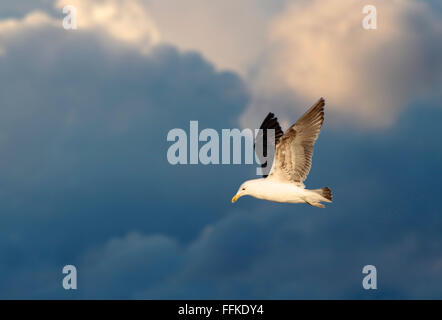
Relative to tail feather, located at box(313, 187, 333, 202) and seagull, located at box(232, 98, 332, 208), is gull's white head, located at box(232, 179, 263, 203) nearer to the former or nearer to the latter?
seagull, located at box(232, 98, 332, 208)

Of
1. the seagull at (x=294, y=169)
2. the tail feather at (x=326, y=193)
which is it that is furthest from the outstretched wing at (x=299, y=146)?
the tail feather at (x=326, y=193)

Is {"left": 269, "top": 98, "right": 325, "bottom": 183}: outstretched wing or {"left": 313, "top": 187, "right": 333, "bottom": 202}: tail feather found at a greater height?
{"left": 269, "top": 98, "right": 325, "bottom": 183}: outstretched wing

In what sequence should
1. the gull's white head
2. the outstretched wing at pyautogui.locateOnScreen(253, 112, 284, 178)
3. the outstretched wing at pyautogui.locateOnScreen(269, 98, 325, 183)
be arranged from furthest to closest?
the outstretched wing at pyautogui.locateOnScreen(253, 112, 284, 178)
the gull's white head
the outstretched wing at pyautogui.locateOnScreen(269, 98, 325, 183)

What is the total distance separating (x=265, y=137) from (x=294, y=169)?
→ 1.83m

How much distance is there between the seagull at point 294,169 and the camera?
22734 millimetres

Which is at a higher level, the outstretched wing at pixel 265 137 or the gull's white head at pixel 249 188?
the outstretched wing at pixel 265 137

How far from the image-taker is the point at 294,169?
2316 centimetres

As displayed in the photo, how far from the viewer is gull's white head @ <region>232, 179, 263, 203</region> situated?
23.2 m

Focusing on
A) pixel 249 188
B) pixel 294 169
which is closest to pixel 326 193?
pixel 294 169

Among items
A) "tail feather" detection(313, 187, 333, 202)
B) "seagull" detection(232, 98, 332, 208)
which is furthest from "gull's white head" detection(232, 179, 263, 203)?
"tail feather" detection(313, 187, 333, 202)

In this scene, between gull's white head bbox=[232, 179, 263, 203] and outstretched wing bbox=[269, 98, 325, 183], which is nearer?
outstretched wing bbox=[269, 98, 325, 183]

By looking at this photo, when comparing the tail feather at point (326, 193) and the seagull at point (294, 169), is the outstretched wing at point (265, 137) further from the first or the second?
the tail feather at point (326, 193)
